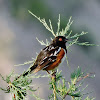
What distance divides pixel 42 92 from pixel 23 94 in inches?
178

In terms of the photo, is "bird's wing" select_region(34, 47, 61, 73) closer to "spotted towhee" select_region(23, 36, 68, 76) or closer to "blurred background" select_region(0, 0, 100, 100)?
"spotted towhee" select_region(23, 36, 68, 76)

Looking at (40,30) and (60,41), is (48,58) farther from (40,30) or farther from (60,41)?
(40,30)

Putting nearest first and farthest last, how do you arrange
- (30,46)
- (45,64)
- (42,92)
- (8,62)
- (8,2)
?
1. (45,64)
2. (42,92)
3. (8,62)
4. (30,46)
5. (8,2)

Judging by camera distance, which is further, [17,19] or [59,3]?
[59,3]

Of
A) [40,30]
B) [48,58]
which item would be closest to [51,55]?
[48,58]

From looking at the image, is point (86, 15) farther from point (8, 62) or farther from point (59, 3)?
point (8, 62)

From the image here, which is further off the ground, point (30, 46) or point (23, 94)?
point (30, 46)

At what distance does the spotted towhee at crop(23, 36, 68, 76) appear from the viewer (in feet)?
3.84

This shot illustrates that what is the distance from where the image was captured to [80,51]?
694 centimetres

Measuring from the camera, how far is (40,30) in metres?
7.08

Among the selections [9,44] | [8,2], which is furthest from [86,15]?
[9,44]

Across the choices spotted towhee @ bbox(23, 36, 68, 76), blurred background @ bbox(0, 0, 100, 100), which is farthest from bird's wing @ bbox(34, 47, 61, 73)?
blurred background @ bbox(0, 0, 100, 100)

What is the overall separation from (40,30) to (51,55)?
5.80 meters

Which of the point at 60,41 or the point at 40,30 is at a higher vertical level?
the point at 40,30
